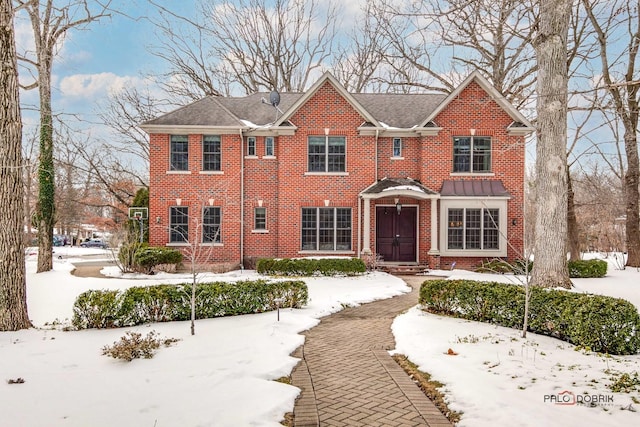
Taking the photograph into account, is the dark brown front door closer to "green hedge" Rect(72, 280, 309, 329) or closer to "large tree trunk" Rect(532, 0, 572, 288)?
"large tree trunk" Rect(532, 0, 572, 288)

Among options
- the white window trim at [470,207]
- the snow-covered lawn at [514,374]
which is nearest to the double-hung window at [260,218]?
the white window trim at [470,207]

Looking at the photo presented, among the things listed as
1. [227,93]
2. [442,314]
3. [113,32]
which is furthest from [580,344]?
[227,93]

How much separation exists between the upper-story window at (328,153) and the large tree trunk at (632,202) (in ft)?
40.3

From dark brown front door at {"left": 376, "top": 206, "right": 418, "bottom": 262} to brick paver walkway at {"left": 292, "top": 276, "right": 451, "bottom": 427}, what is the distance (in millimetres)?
10894

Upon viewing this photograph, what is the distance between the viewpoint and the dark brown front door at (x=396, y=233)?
20172mm

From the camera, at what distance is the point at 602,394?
5.20 metres

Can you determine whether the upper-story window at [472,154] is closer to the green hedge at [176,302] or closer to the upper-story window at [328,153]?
the upper-story window at [328,153]

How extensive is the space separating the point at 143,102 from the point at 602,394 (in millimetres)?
29974

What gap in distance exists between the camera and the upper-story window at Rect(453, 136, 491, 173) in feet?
65.1

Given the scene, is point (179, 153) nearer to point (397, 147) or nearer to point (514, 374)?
point (397, 147)

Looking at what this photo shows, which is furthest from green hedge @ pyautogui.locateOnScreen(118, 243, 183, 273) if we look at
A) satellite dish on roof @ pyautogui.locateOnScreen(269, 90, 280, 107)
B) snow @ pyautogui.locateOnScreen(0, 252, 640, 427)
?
snow @ pyautogui.locateOnScreen(0, 252, 640, 427)

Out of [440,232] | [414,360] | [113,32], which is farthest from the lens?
[440,232]

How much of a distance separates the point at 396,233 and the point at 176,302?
12.6 metres

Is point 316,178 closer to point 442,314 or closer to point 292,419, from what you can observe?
point 442,314
